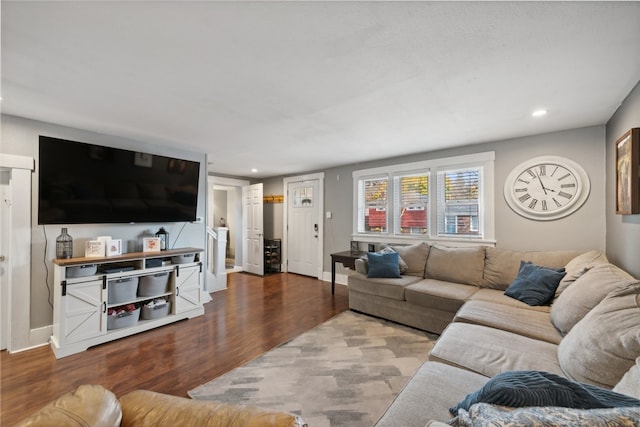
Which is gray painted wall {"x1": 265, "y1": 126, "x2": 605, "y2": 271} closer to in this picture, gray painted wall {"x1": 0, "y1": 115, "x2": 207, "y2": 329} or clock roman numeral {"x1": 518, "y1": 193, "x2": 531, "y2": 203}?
clock roman numeral {"x1": 518, "y1": 193, "x2": 531, "y2": 203}

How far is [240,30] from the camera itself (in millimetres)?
1368

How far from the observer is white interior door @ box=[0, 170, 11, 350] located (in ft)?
8.17

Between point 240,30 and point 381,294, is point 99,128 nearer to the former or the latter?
point 240,30

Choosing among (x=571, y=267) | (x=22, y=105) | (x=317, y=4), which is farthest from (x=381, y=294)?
(x=22, y=105)

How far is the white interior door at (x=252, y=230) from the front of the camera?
5848mm

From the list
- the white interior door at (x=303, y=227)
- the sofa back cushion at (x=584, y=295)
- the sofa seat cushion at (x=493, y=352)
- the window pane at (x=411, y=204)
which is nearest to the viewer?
the sofa seat cushion at (x=493, y=352)

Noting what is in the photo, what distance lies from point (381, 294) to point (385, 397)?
145 cm

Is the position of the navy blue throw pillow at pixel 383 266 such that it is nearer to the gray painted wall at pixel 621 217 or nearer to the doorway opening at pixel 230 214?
the gray painted wall at pixel 621 217

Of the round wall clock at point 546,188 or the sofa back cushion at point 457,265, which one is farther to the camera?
the sofa back cushion at point 457,265

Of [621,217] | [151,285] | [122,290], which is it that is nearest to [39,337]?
[122,290]

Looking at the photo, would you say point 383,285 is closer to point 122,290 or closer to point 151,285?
point 151,285

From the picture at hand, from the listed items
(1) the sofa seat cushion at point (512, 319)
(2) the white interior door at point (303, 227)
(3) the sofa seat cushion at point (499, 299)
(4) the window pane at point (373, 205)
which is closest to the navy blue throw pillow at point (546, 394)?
(1) the sofa seat cushion at point (512, 319)

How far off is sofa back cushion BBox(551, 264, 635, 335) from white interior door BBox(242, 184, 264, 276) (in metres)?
4.92

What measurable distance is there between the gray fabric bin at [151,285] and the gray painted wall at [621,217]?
444cm
